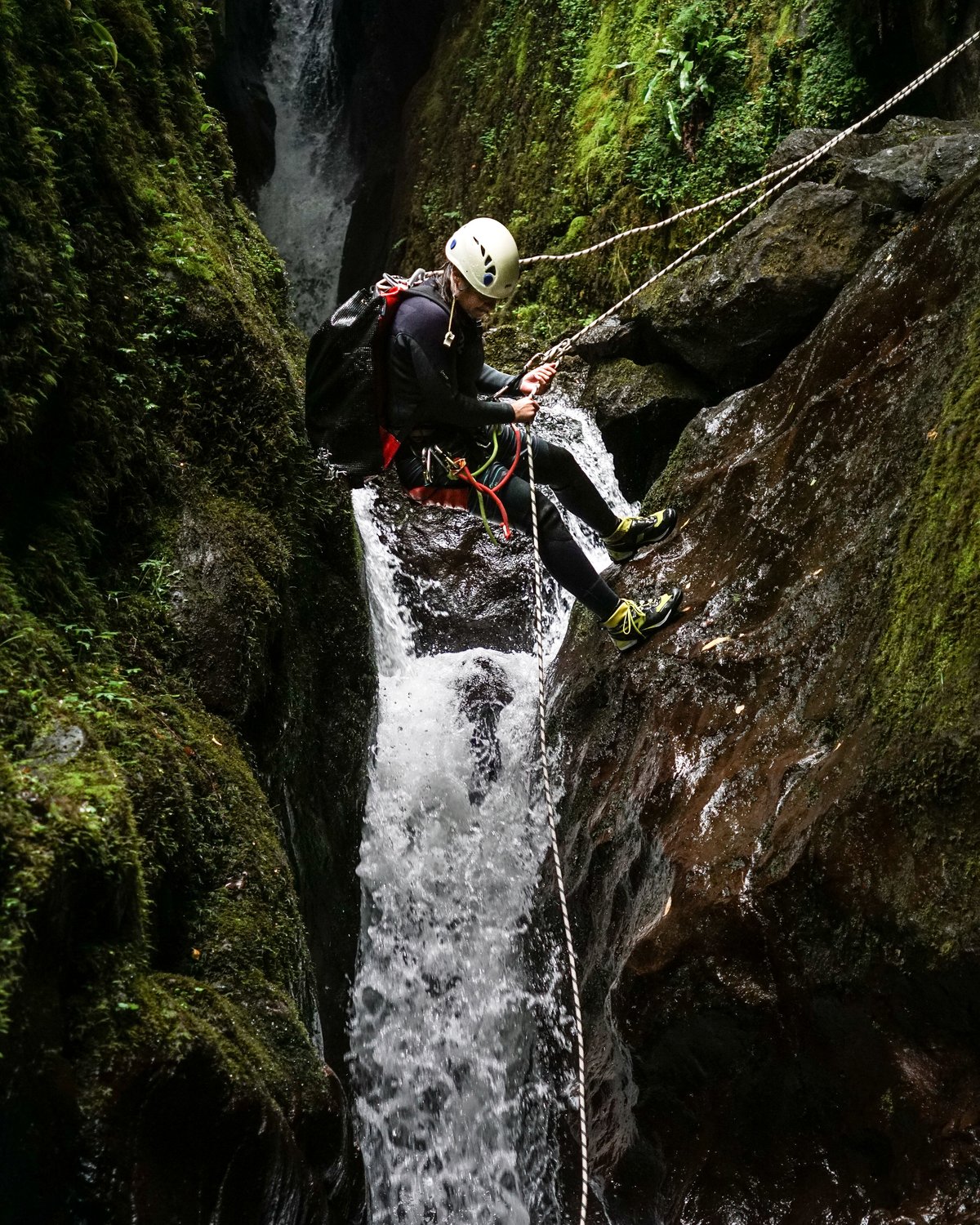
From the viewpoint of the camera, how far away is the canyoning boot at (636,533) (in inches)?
239

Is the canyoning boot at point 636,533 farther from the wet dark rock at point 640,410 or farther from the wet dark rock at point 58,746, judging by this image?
the wet dark rock at point 58,746

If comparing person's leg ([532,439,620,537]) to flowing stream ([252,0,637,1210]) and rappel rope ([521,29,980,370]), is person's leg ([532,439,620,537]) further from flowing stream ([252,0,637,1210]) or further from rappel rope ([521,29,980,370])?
flowing stream ([252,0,637,1210])

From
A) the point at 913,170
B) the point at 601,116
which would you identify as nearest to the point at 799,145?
the point at 913,170

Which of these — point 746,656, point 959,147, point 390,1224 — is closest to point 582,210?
point 959,147

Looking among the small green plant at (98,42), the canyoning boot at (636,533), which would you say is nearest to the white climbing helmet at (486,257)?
the canyoning boot at (636,533)

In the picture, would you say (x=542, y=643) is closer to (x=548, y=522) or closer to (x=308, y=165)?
(x=548, y=522)

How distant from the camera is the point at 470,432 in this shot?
538 cm

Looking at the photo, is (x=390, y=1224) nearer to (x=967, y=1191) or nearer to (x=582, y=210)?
(x=967, y=1191)

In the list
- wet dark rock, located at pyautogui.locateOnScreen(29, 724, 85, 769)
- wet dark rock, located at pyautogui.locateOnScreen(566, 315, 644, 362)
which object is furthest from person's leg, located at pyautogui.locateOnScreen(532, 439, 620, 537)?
wet dark rock, located at pyautogui.locateOnScreen(566, 315, 644, 362)

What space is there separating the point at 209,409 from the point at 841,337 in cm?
389

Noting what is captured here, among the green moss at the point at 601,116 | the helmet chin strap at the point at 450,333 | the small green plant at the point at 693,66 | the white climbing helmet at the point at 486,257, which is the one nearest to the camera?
the white climbing helmet at the point at 486,257

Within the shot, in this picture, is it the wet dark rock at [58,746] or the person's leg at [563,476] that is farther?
the person's leg at [563,476]

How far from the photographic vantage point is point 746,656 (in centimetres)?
495

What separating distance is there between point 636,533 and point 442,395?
1.80m
